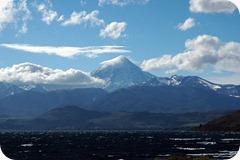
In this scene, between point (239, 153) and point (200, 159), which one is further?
point (200, 159)

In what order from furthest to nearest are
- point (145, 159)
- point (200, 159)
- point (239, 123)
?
→ 1. point (239, 123)
2. point (145, 159)
3. point (200, 159)

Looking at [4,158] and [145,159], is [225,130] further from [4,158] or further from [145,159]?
[4,158]

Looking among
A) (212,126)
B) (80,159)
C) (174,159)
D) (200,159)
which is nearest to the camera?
(200,159)

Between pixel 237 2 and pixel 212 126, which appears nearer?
pixel 237 2

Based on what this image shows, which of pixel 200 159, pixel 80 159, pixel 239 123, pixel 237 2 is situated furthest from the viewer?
pixel 239 123

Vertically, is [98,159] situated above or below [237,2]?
below

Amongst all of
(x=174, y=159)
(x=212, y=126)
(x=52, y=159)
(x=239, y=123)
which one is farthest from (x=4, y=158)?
(x=212, y=126)

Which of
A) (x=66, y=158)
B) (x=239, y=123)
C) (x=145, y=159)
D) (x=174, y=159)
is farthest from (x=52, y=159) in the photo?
(x=239, y=123)

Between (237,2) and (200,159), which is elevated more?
(237,2)

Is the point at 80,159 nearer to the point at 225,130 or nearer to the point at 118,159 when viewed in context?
the point at 118,159
